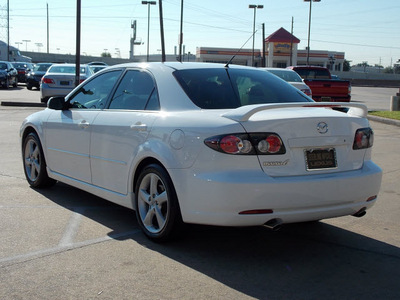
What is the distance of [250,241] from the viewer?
15.8ft

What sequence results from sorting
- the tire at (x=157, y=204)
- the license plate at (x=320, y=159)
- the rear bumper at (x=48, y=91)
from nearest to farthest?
the license plate at (x=320, y=159) → the tire at (x=157, y=204) → the rear bumper at (x=48, y=91)

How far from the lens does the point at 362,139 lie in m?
4.54

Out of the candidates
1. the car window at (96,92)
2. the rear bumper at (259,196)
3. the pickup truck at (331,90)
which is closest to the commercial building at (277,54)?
the pickup truck at (331,90)

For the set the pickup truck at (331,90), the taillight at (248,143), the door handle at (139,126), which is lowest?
the taillight at (248,143)

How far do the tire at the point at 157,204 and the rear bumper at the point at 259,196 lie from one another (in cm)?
13

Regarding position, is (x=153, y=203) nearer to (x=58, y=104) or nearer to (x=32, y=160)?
(x=58, y=104)

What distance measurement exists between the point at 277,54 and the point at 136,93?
73118 mm

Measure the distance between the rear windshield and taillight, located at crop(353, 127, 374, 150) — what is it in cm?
84

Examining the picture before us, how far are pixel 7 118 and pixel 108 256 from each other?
40.2 feet

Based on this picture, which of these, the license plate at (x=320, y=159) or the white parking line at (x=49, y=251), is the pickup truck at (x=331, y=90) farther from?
the white parking line at (x=49, y=251)

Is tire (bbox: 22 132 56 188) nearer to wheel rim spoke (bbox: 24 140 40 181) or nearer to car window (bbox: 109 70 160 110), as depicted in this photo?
wheel rim spoke (bbox: 24 140 40 181)

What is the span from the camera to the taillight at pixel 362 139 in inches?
176

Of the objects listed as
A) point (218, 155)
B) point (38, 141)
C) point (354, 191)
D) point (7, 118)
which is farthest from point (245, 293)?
point (7, 118)

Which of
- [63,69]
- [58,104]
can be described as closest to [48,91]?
[63,69]
